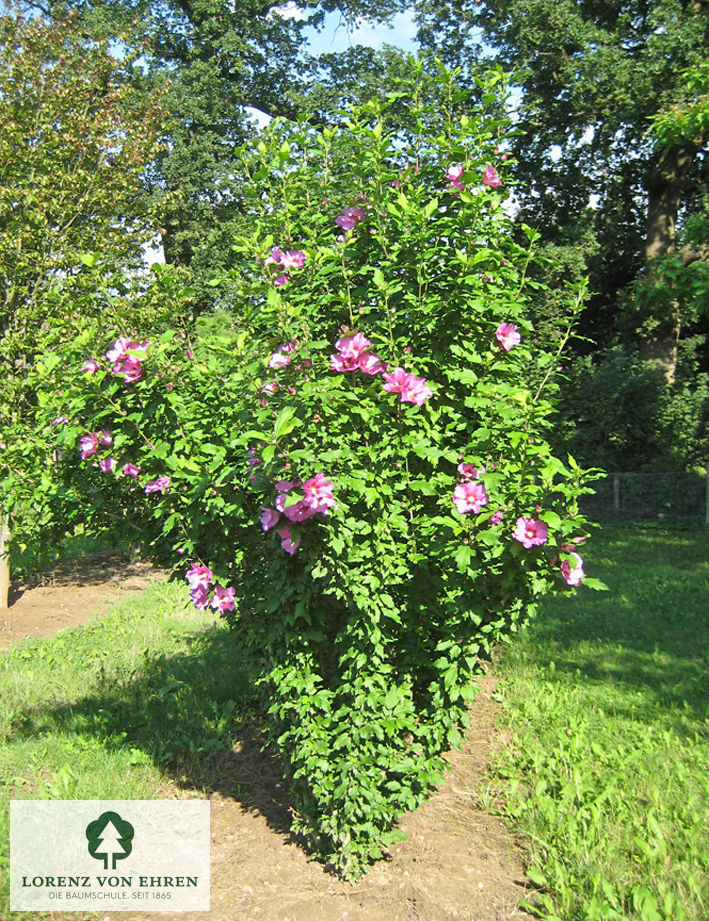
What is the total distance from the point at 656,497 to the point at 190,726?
11194 mm

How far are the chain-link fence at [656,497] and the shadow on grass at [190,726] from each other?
10.00 metres

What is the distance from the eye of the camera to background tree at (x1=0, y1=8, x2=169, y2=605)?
734 centimetres

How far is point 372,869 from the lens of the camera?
3.37 metres

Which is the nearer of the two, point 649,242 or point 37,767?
point 37,767

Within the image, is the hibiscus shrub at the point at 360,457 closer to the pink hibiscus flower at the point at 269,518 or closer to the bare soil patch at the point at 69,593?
the pink hibiscus flower at the point at 269,518

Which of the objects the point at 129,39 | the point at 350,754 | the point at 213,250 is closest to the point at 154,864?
the point at 350,754

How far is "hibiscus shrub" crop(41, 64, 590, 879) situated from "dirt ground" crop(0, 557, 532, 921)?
0.15m

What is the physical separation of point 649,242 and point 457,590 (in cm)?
1624

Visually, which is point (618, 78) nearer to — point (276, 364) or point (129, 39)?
point (129, 39)

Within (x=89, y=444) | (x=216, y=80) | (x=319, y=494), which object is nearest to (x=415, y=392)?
(x=319, y=494)

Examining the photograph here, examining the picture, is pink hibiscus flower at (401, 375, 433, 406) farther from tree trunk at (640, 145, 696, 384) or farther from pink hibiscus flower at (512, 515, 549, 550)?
tree trunk at (640, 145, 696, 384)

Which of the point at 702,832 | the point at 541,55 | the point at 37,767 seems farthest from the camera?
the point at 541,55

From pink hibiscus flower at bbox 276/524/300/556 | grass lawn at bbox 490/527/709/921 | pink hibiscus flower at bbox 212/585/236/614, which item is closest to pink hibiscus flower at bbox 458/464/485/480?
pink hibiscus flower at bbox 276/524/300/556

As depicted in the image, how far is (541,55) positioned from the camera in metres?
16.0
